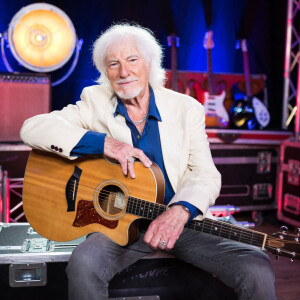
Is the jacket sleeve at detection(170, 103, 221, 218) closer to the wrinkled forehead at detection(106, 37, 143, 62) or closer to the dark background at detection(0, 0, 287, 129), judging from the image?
the wrinkled forehead at detection(106, 37, 143, 62)

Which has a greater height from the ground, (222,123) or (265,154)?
(222,123)

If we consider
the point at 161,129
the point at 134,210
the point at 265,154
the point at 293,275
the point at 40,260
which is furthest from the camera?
the point at 265,154

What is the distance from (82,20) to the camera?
13.9 ft

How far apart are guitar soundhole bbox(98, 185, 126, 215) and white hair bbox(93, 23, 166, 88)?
61 cm

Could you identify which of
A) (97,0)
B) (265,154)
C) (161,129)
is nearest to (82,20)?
(97,0)

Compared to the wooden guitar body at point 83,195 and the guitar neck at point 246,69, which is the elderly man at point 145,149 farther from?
the guitar neck at point 246,69

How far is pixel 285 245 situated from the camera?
150 centimetres

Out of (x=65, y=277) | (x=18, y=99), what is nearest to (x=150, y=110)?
(x=65, y=277)

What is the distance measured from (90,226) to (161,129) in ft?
1.78

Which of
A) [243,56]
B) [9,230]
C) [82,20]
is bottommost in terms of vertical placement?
[9,230]

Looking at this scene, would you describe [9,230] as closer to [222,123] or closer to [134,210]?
[134,210]

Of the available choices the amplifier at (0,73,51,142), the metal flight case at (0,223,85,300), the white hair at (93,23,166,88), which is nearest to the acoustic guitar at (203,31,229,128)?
the amplifier at (0,73,51,142)

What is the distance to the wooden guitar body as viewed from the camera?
1650 millimetres

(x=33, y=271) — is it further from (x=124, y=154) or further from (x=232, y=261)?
(x=232, y=261)
